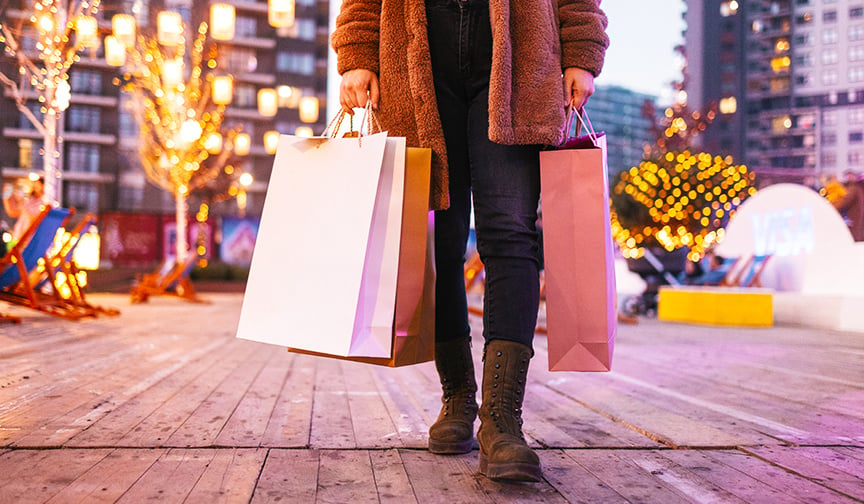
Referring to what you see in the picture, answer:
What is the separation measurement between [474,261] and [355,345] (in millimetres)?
6425

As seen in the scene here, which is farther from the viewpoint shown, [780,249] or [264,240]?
[780,249]

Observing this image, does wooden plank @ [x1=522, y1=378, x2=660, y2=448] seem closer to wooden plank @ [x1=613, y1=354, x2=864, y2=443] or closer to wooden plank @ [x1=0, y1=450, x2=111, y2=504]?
wooden plank @ [x1=613, y1=354, x2=864, y2=443]

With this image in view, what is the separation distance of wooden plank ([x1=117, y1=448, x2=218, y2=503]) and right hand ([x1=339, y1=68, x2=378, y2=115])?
2.81 ft

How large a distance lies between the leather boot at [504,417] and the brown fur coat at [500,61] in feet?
1.19

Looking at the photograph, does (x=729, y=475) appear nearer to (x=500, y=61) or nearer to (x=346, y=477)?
(x=346, y=477)

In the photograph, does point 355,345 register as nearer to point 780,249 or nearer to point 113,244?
point 780,249

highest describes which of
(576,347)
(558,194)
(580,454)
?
(558,194)

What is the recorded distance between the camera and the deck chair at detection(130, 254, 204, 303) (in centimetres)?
1095

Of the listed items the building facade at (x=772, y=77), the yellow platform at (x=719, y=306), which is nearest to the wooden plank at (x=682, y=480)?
the yellow platform at (x=719, y=306)

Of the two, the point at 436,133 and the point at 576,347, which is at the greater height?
the point at 436,133

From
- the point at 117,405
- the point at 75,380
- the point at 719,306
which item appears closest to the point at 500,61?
the point at 117,405

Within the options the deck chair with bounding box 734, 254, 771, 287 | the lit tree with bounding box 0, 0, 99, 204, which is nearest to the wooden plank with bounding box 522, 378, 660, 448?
the lit tree with bounding box 0, 0, 99, 204

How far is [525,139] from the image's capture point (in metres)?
1.56

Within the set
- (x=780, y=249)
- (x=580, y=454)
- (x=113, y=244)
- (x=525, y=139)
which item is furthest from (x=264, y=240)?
(x=113, y=244)
